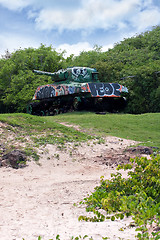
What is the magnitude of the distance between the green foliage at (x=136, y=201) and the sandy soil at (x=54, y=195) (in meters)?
0.14

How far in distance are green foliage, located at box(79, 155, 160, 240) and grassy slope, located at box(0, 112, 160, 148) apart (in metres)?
5.39

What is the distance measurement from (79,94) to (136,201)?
57.5 ft

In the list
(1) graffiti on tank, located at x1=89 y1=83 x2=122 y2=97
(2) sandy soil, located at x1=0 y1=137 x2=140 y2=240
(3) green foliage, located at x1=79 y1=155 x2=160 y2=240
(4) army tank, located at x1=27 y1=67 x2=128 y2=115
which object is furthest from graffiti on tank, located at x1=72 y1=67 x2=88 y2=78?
(3) green foliage, located at x1=79 y1=155 x2=160 y2=240

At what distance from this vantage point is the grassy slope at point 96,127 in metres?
11.0

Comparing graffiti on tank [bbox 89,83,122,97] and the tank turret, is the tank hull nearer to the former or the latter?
graffiti on tank [bbox 89,83,122,97]

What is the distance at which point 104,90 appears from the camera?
20781 millimetres

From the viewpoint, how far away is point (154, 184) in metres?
4.66

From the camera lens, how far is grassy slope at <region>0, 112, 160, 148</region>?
1103 centimetres

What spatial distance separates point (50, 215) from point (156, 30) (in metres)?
38.7

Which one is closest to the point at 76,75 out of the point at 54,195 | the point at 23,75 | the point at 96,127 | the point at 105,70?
the point at 105,70

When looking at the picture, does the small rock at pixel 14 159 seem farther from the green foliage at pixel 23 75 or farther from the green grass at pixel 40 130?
the green foliage at pixel 23 75

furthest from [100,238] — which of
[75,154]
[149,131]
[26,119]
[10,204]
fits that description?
[149,131]

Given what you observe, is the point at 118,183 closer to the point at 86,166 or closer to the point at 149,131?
the point at 86,166

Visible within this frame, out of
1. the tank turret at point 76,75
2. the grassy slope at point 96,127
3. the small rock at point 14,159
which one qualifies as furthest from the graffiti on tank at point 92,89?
→ the small rock at point 14,159
